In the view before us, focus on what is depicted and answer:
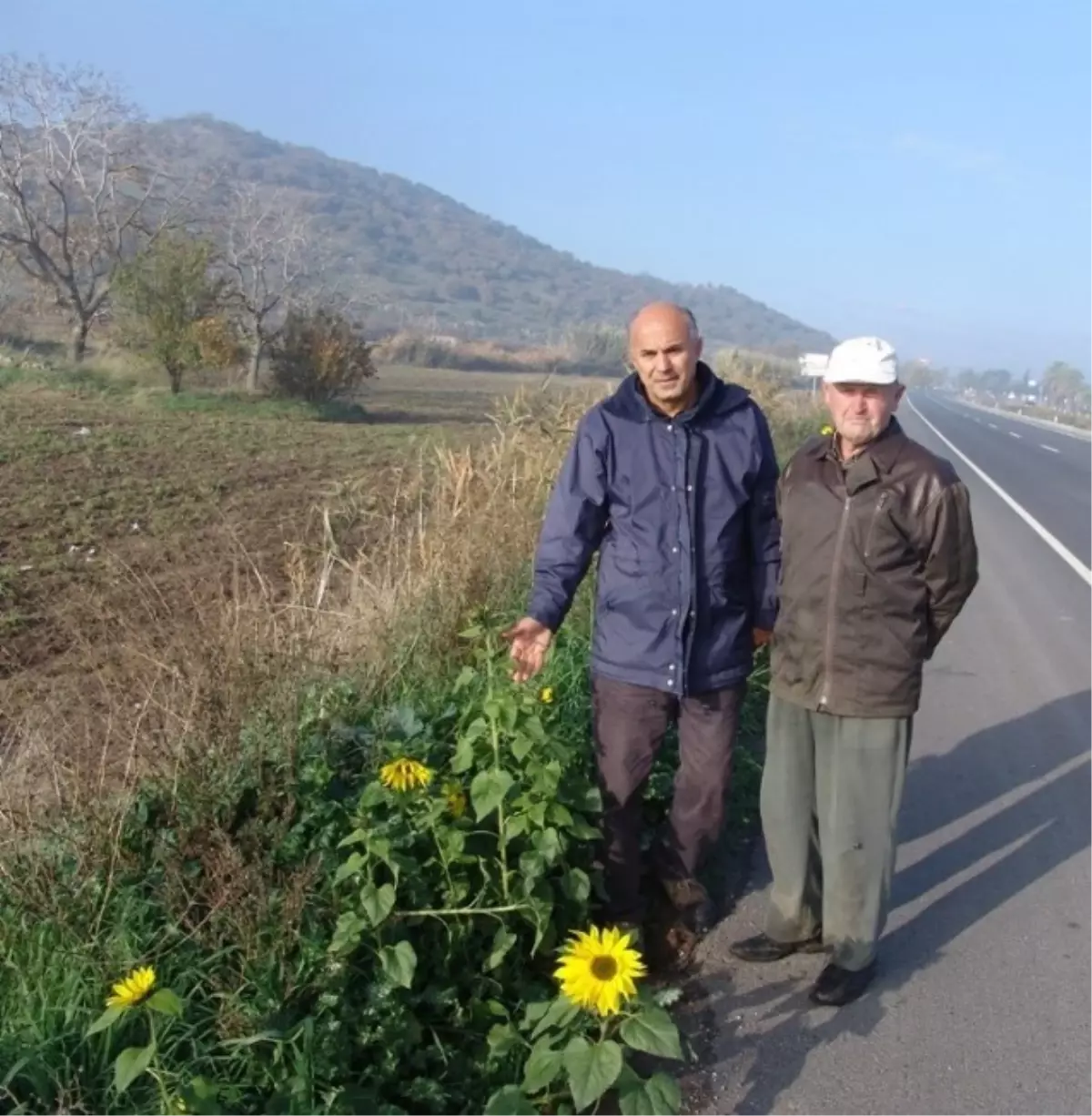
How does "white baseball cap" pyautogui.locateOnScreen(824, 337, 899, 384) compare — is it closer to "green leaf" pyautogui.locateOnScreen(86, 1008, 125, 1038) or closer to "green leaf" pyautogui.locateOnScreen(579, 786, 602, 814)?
"green leaf" pyautogui.locateOnScreen(579, 786, 602, 814)

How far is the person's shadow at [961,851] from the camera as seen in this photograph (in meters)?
3.52

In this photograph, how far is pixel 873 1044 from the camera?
351cm

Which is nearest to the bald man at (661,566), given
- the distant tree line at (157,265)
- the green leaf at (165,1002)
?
the green leaf at (165,1002)

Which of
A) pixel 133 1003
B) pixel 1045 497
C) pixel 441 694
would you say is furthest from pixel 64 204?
pixel 133 1003

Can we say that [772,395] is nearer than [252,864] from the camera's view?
No

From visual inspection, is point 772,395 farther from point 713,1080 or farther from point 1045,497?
point 713,1080

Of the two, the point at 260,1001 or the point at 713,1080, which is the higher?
the point at 260,1001

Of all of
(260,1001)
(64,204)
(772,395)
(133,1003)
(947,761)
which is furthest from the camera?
(64,204)

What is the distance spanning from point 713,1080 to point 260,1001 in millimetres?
1198

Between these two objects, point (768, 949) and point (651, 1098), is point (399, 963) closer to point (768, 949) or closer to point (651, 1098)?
point (651, 1098)

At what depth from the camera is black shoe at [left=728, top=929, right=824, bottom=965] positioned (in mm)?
3996

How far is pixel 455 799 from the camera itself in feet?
11.7

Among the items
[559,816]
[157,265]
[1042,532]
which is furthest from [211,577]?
[157,265]

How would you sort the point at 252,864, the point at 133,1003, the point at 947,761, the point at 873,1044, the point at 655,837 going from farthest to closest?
the point at 947,761 < the point at 655,837 < the point at 873,1044 < the point at 252,864 < the point at 133,1003
